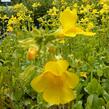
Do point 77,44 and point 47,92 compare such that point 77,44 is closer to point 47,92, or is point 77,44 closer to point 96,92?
point 96,92

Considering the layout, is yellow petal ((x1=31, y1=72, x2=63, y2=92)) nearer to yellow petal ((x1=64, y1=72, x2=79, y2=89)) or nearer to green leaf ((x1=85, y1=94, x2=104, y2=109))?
yellow petal ((x1=64, y1=72, x2=79, y2=89))

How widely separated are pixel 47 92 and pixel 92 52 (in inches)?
57.9

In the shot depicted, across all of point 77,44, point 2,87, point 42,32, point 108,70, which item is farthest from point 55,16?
point 42,32

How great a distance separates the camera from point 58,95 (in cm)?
64

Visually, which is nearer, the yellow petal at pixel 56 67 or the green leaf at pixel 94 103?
the yellow petal at pixel 56 67

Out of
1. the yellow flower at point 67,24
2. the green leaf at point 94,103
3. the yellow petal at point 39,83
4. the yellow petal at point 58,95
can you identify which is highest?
the yellow flower at point 67,24

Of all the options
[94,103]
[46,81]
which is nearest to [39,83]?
[46,81]

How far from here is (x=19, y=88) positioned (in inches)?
54.4

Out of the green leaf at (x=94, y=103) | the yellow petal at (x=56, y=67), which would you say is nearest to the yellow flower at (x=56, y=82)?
the yellow petal at (x=56, y=67)

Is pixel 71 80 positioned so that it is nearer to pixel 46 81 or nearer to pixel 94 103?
pixel 46 81

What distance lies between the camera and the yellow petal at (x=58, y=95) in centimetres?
63

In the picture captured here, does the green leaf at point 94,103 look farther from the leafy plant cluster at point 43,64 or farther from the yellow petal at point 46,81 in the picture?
the yellow petal at point 46,81

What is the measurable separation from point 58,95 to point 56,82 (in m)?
0.03

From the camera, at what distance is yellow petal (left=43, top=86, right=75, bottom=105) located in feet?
2.08
